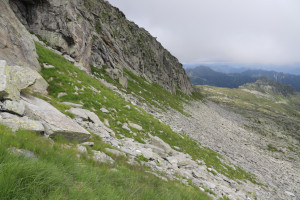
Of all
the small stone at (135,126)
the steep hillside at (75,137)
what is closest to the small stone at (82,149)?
the steep hillside at (75,137)

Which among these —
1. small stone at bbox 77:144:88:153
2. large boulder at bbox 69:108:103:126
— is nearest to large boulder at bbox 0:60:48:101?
large boulder at bbox 69:108:103:126

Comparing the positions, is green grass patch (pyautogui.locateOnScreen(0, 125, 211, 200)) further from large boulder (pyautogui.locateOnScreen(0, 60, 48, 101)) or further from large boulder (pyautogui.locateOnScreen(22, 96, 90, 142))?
large boulder (pyautogui.locateOnScreen(0, 60, 48, 101))

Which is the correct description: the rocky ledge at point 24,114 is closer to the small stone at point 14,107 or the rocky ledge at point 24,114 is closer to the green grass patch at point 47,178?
the small stone at point 14,107

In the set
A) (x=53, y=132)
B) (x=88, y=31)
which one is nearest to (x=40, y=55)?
(x=53, y=132)

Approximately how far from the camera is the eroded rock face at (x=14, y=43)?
15.4 meters

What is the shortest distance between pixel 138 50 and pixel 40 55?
6896cm

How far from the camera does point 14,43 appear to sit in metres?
16.6

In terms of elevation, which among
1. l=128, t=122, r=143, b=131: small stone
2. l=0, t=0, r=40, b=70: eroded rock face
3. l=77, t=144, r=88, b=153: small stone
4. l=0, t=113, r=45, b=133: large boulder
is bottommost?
l=128, t=122, r=143, b=131: small stone

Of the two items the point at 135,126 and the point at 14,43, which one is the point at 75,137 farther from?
the point at 14,43

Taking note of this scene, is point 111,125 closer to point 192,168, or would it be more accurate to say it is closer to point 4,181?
point 192,168

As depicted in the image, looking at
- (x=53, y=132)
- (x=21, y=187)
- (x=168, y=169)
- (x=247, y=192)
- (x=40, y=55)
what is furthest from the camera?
(x=40, y=55)

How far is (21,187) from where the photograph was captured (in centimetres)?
361

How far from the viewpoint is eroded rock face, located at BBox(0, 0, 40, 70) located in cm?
1537

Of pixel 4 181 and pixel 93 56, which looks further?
pixel 93 56
